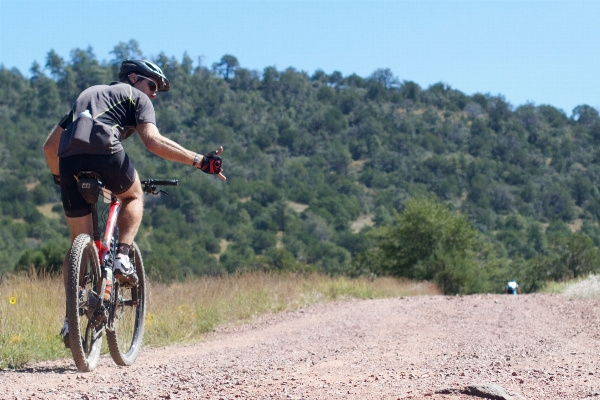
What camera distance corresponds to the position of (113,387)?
3.70 m

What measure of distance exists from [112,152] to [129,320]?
1837 millimetres

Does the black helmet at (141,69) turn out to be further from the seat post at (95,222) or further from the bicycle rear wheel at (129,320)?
the bicycle rear wheel at (129,320)

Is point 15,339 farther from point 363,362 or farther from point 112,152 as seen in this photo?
point 363,362

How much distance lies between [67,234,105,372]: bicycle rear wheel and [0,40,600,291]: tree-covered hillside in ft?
135

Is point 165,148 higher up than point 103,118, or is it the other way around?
point 103,118

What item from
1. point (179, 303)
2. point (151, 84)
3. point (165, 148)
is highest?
point (151, 84)

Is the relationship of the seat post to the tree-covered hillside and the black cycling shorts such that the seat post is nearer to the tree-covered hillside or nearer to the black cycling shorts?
the black cycling shorts

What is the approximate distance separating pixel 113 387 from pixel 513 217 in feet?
249

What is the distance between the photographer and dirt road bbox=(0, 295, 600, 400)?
3.64 metres

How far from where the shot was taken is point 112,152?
4219mm

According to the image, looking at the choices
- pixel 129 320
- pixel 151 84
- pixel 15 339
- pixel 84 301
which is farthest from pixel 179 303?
pixel 84 301

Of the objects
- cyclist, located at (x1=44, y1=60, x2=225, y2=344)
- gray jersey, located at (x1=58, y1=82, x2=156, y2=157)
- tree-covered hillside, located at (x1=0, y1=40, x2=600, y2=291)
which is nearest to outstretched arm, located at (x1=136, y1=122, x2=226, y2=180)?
cyclist, located at (x1=44, y1=60, x2=225, y2=344)

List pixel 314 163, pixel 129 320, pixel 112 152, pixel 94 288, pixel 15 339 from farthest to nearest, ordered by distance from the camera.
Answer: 1. pixel 314 163
2. pixel 129 320
3. pixel 15 339
4. pixel 94 288
5. pixel 112 152

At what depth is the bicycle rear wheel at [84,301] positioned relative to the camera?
408cm
